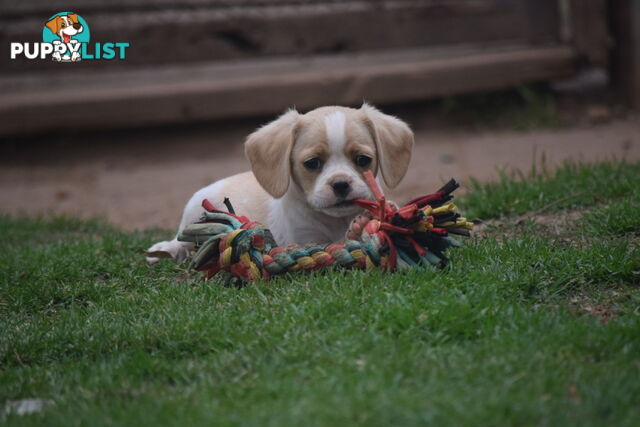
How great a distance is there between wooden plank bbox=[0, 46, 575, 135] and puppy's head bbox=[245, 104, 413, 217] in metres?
4.76

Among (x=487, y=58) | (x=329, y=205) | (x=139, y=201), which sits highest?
(x=487, y=58)

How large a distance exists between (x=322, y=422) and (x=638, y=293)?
1.82m

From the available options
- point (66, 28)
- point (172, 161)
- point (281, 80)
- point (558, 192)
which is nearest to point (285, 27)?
point (281, 80)

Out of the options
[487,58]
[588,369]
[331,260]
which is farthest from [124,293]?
[487,58]

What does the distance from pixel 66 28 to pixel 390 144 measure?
6118 mm

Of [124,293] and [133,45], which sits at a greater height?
[133,45]

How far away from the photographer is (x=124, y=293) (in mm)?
4094

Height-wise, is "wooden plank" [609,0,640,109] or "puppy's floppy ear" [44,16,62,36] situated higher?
"puppy's floppy ear" [44,16,62,36]

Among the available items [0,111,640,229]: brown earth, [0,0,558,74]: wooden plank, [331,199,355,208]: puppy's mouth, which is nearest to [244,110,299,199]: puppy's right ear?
[331,199,355,208]: puppy's mouth

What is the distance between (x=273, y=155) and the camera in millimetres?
4223

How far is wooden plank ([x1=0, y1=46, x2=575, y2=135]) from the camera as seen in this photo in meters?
8.91

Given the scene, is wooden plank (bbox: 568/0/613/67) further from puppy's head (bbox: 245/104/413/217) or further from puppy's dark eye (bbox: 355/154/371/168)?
puppy's dark eye (bbox: 355/154/371/168)

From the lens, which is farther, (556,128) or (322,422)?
(556,128)

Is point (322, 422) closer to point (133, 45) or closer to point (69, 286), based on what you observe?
point (69, 286)
